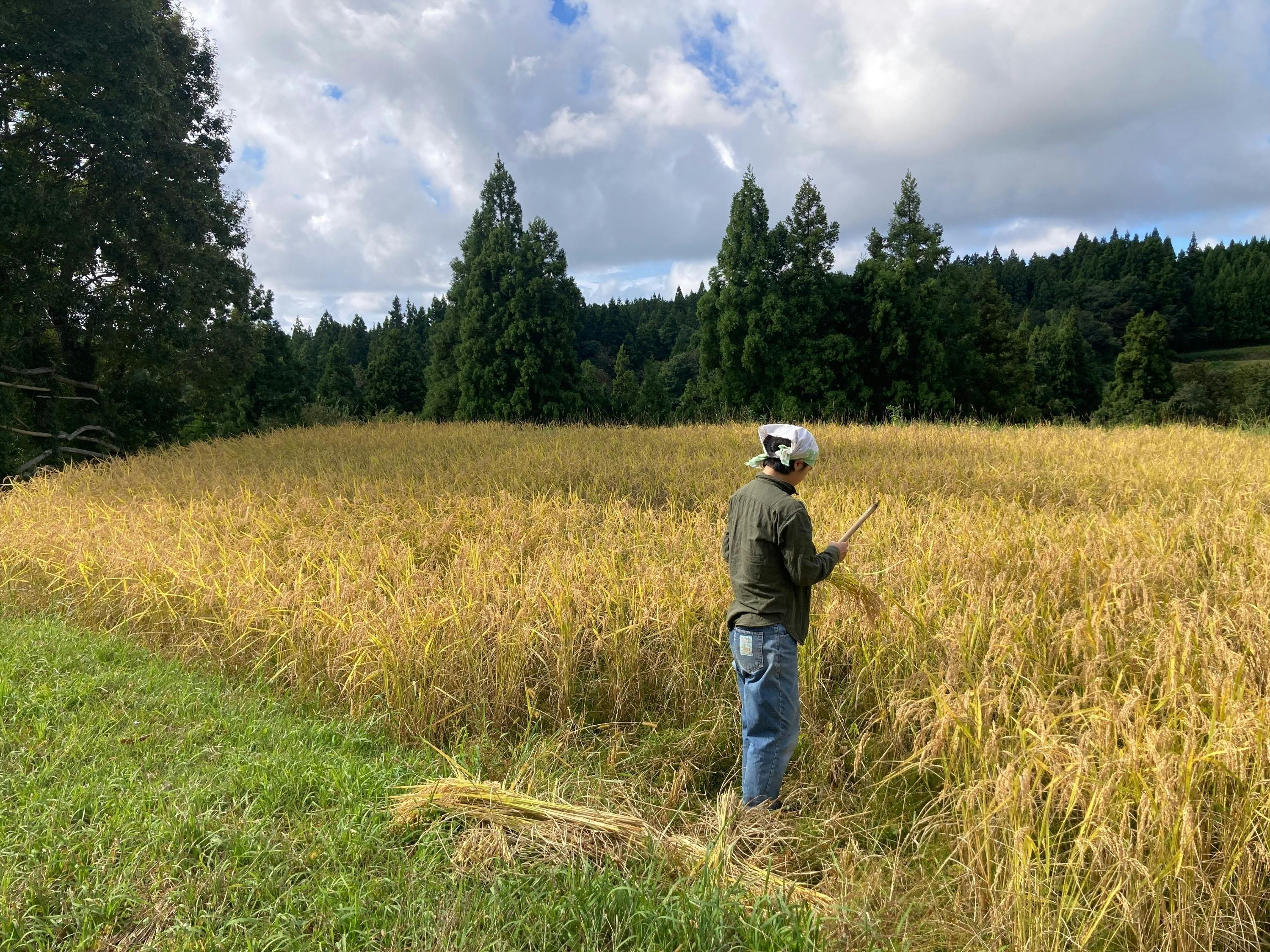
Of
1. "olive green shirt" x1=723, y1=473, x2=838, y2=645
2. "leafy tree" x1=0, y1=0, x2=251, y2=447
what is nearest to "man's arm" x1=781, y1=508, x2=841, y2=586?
"olive green shirt" x1=723, y1=473, x2=838, y2=645

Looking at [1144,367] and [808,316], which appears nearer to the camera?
[808,316]

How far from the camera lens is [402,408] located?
41.5 metres

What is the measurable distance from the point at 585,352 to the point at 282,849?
68665 millimetres

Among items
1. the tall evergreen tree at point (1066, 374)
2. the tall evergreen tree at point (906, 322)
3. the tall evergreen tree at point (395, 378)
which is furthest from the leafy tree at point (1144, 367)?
the tall evergreen tree at point (395, 378)

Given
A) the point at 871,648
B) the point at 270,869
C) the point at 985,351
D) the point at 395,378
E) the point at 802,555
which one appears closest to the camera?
the point at 270,869

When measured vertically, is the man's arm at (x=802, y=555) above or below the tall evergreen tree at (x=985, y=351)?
below

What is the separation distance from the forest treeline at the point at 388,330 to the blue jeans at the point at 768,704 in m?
14.3

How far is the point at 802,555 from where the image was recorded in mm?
2719

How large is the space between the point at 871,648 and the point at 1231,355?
253 ft

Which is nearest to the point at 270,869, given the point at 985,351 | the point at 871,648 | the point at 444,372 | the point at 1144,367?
the point at 871,648

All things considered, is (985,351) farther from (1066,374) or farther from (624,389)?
(624,389)

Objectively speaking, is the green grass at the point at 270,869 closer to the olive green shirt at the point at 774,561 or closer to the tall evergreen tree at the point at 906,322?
the olive green shirt at the point at 774,561

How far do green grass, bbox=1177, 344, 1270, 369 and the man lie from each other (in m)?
70.1

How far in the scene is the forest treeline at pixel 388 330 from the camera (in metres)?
14.1
